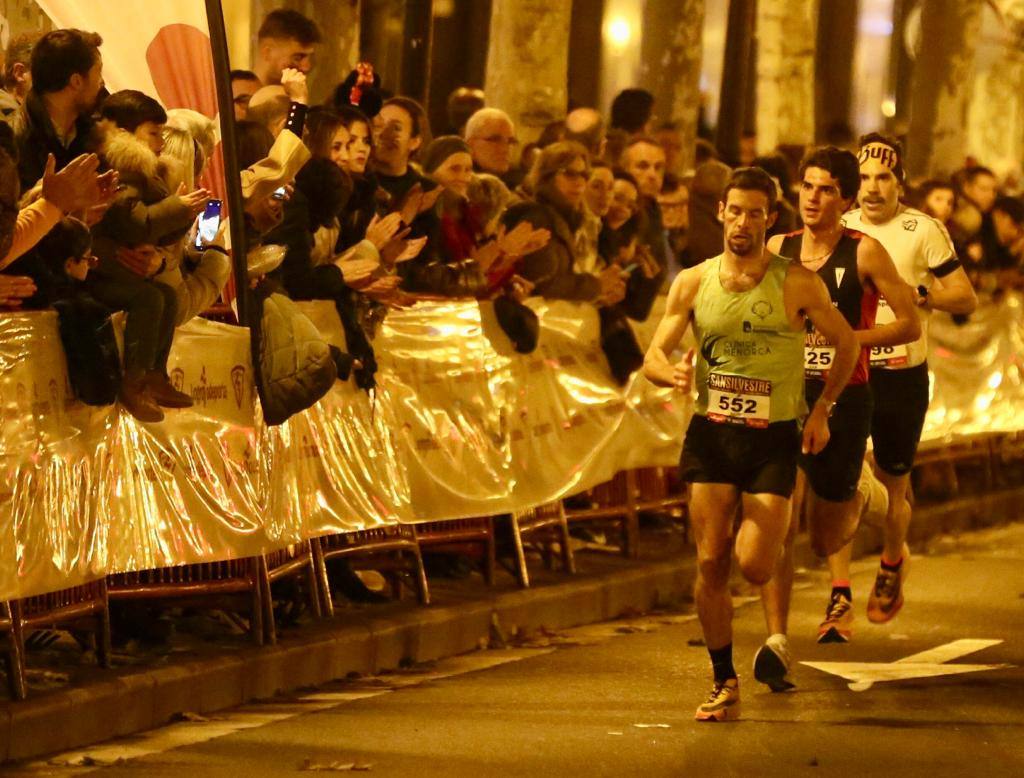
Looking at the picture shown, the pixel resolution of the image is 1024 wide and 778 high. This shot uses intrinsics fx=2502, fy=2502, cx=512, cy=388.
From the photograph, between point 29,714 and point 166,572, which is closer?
point 29,714

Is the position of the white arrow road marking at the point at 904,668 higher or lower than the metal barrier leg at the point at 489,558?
lower

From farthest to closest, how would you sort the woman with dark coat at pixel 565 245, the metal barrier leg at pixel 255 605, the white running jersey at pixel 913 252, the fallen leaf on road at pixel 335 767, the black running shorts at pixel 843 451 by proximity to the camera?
the woman with dark coat at pixel 565 245
the white running jersey at pixel 913 252
the black running shorts at pixel 843 451
the metal barrier leg at pixel 255 605
the fallen leaf on road at pixel 335 767

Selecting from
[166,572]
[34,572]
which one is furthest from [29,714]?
[166,572]

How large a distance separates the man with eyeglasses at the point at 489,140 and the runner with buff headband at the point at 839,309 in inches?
119

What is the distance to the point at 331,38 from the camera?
15383mm

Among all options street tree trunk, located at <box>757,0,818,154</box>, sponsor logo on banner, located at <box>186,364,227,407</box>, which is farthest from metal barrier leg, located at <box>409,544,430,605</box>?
street tree trunk, located at <box>757,0,818,154</box>

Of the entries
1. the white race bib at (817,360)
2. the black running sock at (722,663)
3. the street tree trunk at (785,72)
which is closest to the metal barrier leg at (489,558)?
the white race bib at (817,360)

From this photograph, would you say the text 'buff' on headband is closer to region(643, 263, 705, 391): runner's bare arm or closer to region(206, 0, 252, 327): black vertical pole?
region(643, 263, 705, 391): runner's bare arm

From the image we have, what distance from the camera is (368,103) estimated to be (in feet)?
38.4

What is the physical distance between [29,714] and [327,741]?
3.56 feet

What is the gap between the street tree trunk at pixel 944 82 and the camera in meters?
28.4

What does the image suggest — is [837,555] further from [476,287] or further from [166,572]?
[166,572]

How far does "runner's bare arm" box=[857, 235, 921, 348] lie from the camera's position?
34.7 ft

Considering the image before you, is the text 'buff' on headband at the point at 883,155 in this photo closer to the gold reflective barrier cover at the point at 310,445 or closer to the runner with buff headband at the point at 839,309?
the runner with buff headband at the point at 839,309
